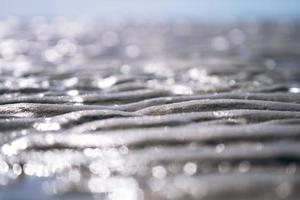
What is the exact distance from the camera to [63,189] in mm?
3053

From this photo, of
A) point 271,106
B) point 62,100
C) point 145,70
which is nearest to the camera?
point 271,106

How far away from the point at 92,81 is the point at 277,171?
445 centimetres

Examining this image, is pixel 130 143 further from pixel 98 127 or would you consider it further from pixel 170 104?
pixel 170 104

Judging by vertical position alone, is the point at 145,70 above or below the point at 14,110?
above

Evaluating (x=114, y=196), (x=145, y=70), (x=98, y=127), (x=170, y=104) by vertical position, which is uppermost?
Result: (x=145, y=70)

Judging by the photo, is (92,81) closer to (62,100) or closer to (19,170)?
(62,100)

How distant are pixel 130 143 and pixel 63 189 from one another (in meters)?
0.67

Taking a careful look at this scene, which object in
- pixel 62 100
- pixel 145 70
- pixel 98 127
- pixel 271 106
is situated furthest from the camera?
pixel 145 70

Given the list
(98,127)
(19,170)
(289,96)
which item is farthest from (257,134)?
(289,96)

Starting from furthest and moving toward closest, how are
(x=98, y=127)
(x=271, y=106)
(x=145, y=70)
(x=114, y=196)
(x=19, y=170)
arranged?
(x=145, y=70)
(x=271, y=106)
(x=98, y=127)
(x=19, y=170)
(x=114, y=196)

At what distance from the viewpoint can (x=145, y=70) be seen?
884cm

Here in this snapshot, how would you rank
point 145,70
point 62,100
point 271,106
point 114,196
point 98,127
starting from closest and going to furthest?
point 114,196 < point 98,127 < point 271,106 < point 62,100 < point 145,70

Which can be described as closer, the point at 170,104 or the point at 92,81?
the point at 170,104

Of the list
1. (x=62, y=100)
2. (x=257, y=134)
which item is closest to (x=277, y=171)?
(x=257, y=134)
